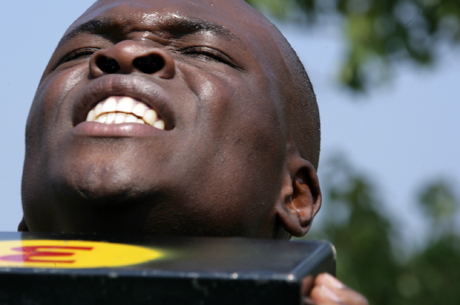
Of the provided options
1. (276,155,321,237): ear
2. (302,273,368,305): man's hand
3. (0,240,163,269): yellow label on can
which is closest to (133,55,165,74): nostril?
(276,155,321,237): ear

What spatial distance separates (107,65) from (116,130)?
42 cm

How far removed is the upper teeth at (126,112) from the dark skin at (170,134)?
4 centimetres

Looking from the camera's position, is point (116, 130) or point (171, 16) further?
point (171, 16)

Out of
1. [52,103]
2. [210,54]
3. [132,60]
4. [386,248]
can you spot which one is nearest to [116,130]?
[132,60]

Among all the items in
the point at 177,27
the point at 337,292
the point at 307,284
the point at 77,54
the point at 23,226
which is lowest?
the point at 23,226

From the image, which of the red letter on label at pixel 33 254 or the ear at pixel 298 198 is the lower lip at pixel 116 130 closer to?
the red letter on label at pixel 33 254

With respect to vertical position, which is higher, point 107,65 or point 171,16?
point 171,16

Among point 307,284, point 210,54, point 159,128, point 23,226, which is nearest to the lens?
point 307,284

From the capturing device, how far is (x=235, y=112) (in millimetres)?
3166

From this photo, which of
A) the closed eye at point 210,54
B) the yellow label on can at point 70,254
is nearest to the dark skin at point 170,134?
the closed eye at point 210,54

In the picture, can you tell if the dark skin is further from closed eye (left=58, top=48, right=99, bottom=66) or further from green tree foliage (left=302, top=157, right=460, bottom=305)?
green tree foliage (left=302, top=157, right=460, bottom=305)

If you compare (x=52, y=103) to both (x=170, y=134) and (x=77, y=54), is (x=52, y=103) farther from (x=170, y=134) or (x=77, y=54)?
(x=170, y=134)

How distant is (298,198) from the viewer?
141 inches

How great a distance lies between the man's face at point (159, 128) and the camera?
2.91m
